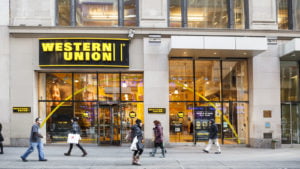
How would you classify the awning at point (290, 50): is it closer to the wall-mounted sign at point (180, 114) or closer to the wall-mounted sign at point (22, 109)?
the wall-mounted sign at point (180, 114)

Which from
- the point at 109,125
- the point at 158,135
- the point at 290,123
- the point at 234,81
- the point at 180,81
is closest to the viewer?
the point at 158,135

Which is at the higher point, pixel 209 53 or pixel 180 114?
pixel 209 53

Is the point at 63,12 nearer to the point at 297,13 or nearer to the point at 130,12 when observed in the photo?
the point at 130,12

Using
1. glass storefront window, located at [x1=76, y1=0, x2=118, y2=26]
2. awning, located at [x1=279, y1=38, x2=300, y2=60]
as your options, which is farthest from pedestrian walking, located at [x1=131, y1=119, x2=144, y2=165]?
awning, located at [x1=279, y1=38, x2=300, y2=60]

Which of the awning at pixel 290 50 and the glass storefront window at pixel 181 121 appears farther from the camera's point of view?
the glass storefront window at pixel 181 121

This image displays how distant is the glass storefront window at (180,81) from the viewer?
2139 cm

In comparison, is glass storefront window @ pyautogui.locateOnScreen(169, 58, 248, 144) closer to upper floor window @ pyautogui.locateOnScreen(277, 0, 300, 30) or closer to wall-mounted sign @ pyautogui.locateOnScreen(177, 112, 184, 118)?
wall-mounted sign @ pyautogui.locateOnScreen(177, 112, 184, 118)

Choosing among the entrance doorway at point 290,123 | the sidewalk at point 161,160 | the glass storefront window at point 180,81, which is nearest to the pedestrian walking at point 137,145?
the sidewalk at point 161,160

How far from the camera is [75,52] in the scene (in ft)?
66.4

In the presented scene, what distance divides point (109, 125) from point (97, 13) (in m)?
6.51

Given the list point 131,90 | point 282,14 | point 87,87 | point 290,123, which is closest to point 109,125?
point 131,90

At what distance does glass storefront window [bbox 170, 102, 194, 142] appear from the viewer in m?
21.3

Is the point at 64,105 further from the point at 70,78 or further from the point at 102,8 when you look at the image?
the point at 102,8

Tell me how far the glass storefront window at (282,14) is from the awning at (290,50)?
1783 millimetres
